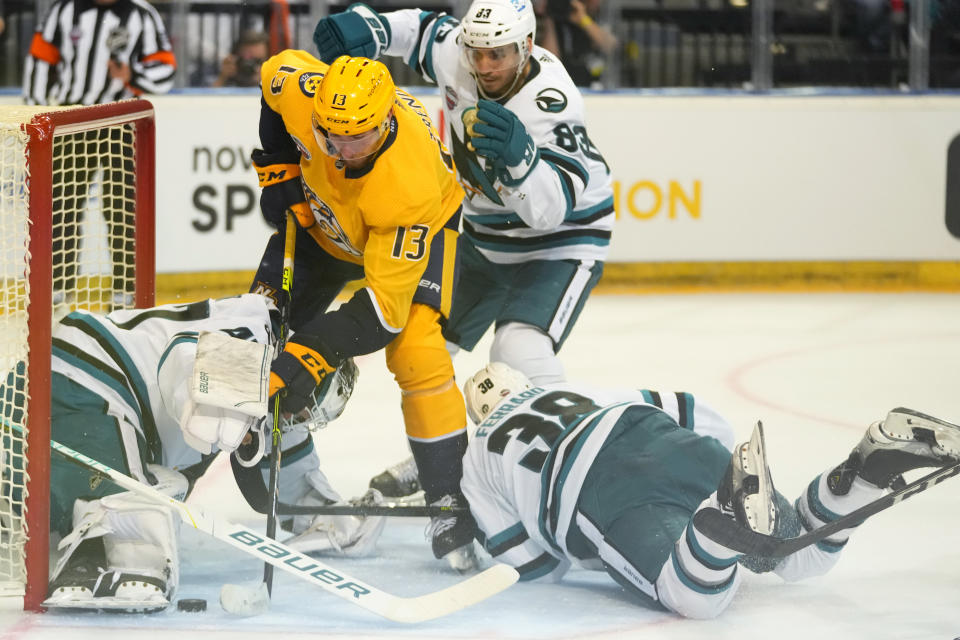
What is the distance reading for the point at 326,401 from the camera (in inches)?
114

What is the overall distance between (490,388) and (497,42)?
34.8 inches

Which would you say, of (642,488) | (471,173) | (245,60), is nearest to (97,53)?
(245,60)

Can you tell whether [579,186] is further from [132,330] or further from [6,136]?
[6,136]

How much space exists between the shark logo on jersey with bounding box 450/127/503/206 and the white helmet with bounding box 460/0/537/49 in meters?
0.30

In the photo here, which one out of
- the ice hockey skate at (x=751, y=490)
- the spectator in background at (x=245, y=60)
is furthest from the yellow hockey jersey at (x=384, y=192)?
the spectator in background at (x=245, y=60)

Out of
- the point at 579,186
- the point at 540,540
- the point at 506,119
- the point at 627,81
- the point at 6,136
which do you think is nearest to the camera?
the point at 6,136

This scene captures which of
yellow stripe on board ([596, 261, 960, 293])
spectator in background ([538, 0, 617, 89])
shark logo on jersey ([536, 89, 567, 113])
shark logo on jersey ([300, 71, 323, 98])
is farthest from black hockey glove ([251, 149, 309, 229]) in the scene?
yellow stripe on board ([596, 261, 960, 293])

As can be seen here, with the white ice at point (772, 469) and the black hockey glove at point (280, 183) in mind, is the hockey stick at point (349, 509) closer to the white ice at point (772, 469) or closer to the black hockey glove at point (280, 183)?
the white ice at point (772, 469)

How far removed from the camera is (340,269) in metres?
3.41

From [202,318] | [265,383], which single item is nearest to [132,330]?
[202,318]

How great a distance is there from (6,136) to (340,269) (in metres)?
1.01

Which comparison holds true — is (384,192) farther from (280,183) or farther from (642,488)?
(642,488)

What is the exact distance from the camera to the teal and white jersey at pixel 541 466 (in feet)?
8.62

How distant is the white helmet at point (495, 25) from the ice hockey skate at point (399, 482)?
1.04 meters
